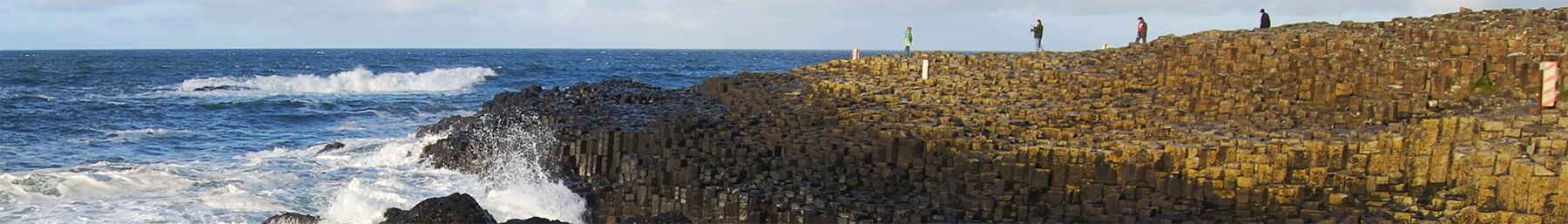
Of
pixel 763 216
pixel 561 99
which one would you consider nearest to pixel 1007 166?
pixel 763 216

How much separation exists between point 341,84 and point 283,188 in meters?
28.6

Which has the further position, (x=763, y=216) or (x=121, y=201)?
(x=121, y=201)

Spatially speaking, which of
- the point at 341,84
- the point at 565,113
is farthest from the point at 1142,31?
the point at 341,84

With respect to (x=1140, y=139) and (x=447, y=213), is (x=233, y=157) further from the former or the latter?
(x=1140, y=139)

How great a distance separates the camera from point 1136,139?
12727mm

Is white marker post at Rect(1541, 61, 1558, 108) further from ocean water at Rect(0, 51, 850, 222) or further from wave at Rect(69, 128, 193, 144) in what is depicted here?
wave at Rect(69, 128, 193, 144)

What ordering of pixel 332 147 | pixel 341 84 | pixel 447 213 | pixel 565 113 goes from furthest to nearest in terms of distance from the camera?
pixel 341 84 → pixel 332 147 → pixel 565 113 → pixel 447 213

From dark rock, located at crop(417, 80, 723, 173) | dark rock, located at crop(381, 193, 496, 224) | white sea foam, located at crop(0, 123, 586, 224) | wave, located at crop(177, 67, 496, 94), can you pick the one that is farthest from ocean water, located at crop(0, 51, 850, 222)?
dark rock, located at crop(381, 193, 496, 224)

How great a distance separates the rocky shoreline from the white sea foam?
432 millimetres

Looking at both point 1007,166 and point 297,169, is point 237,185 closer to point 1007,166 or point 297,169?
point 297,169

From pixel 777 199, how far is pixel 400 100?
85.2 ft

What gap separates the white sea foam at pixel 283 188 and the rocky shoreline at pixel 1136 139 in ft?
1.42

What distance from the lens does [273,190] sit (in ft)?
53.5

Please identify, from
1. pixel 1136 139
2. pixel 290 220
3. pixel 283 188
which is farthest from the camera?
pixel 283 188
